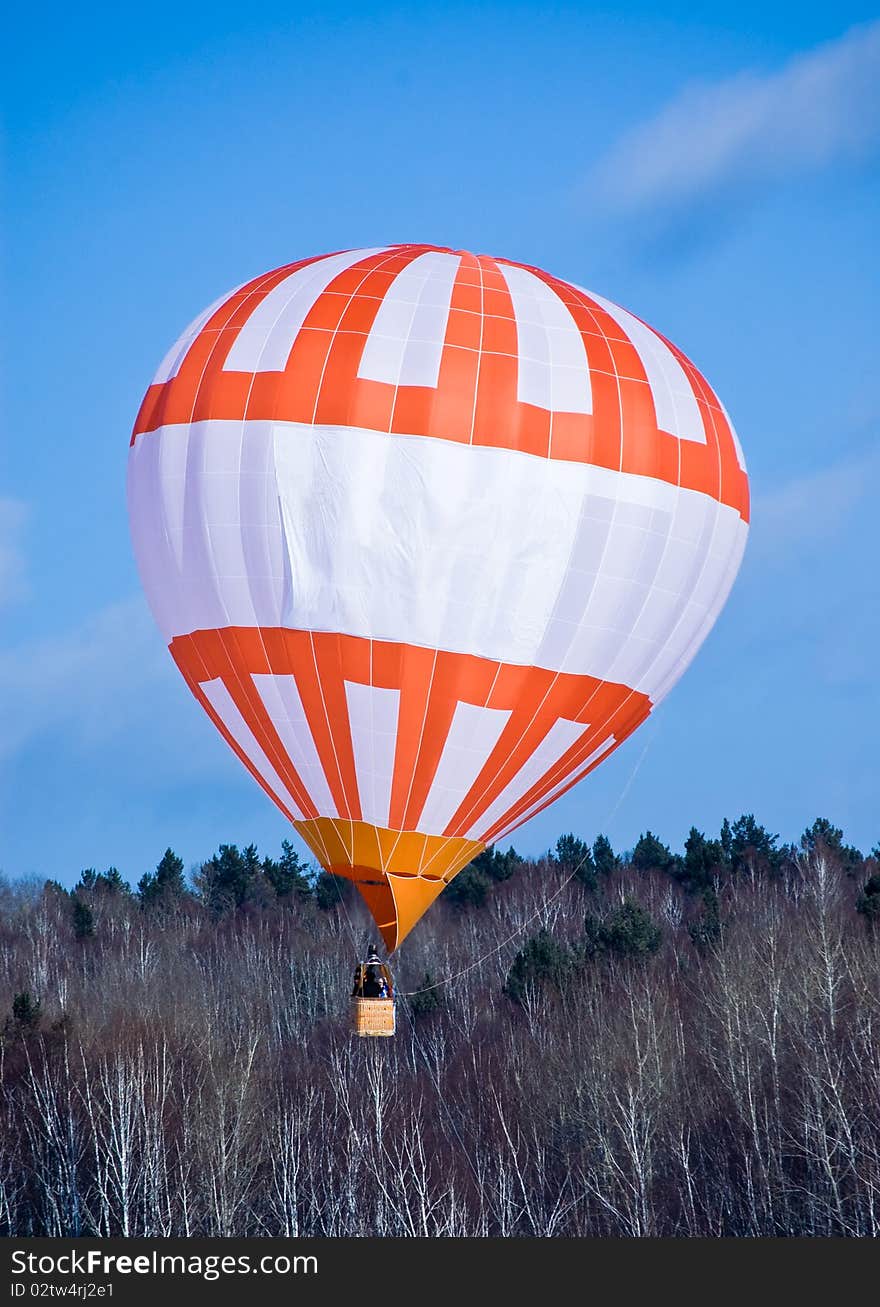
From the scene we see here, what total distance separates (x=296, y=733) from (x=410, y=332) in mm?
4433

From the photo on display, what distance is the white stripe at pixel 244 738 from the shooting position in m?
23.2

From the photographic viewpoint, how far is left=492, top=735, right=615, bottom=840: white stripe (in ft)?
77.7

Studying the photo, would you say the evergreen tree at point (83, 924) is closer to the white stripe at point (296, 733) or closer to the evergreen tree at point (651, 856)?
the evergreen tree at point (651, 856)

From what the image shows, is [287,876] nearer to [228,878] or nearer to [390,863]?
[228,878]

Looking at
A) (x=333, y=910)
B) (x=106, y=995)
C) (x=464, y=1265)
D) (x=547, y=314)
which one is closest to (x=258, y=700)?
(x=547, y=314)

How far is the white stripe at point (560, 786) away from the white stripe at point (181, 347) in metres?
6.29

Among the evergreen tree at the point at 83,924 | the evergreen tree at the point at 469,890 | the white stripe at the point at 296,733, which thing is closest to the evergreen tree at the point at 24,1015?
the evergreen tree at the point at 83,924

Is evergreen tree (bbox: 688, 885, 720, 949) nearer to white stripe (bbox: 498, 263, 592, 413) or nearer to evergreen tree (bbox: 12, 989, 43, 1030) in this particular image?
evergreen tree (bbox: 12, 989, 43, 1030)

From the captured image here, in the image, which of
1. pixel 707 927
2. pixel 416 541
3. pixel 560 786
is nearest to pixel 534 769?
pixel 560 786

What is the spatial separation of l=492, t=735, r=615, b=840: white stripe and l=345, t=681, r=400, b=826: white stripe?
5.88 feet

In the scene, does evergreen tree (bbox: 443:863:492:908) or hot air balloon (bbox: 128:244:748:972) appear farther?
evergreen tree (bbox: 443:863:492:908)

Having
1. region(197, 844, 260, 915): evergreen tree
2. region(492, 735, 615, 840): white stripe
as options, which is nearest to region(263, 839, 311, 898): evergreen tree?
region(197, 844, 260, 915): evergreen tree

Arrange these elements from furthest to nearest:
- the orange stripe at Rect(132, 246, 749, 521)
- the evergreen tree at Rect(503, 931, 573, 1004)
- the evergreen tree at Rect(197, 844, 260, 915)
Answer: the evergreen tree at Rect(197, 844, 260, 915)
the evergreen tree at Rect(503, 931, 573, 1004)
the orange stripe at Rect(132, 246, 749, 521)

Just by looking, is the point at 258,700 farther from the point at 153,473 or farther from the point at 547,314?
the point at 547,314
